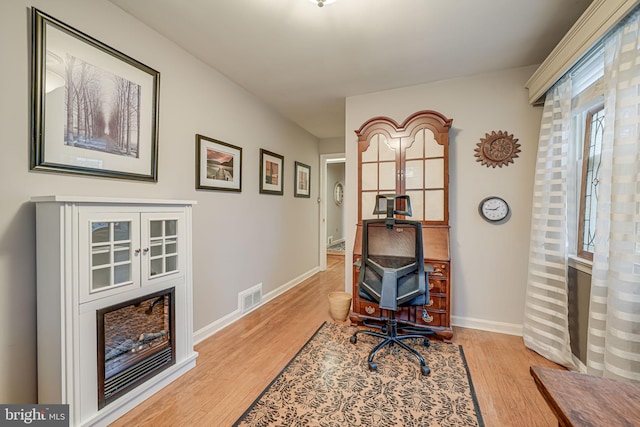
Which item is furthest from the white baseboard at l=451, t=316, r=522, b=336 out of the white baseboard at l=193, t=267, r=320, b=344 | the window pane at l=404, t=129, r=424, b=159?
the white baseboard at l=193, t=267, r=320, b=344

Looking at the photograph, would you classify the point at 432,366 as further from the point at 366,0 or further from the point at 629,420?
the point at 366,0

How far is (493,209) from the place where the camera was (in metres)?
2.57

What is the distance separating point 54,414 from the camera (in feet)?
4.33

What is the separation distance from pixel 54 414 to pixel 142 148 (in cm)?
160

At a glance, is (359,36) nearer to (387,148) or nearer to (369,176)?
(387,148)

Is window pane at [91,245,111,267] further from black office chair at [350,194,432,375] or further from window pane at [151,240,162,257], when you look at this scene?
black office chair at [350,194,432,375]

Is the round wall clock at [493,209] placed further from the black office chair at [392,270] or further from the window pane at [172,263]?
the window pane at [172,263]

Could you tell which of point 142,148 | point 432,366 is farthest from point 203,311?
point 432,366

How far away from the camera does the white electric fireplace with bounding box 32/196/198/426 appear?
1.32 meters

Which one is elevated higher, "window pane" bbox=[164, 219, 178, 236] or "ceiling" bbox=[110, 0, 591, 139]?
"ceiling" bbox=[110, 0, 591, 139]

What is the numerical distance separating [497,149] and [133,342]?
132 inches

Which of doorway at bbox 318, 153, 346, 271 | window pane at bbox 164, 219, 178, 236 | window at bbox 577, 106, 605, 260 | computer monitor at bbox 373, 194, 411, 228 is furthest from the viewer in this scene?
doorway at bbox 318, 153, 346, 271

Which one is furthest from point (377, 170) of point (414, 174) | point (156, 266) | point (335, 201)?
point (335, 201)

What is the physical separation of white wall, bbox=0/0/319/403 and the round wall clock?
2.46 metres
